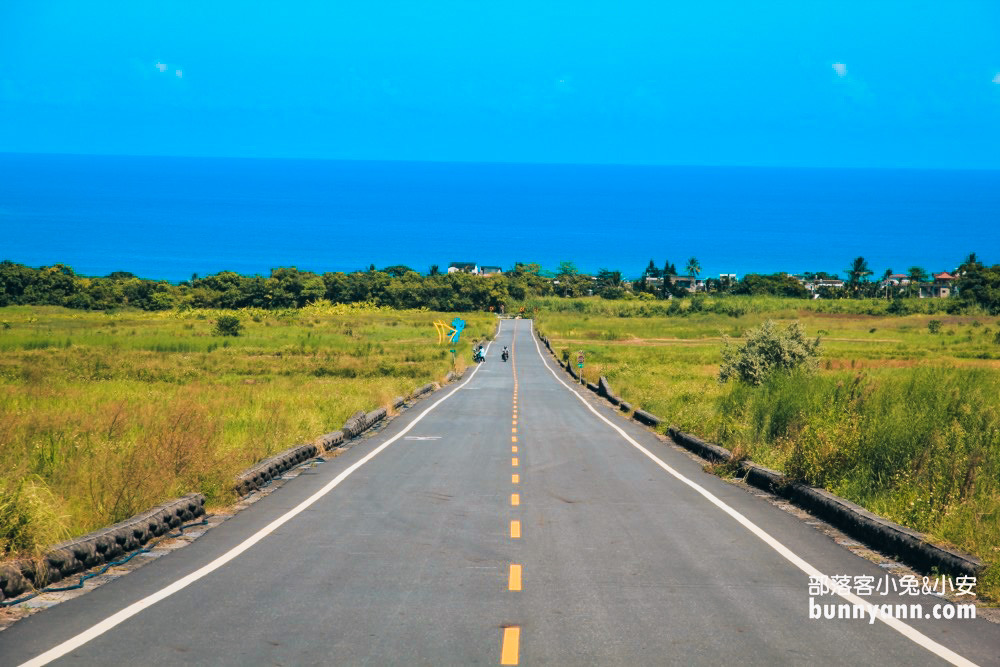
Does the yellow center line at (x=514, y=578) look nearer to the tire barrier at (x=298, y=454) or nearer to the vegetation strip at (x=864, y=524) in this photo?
the vegetation strip at (x=864, y=524)

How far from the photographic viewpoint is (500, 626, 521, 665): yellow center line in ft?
24.2

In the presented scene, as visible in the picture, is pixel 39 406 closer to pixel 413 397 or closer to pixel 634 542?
pixel 413 397

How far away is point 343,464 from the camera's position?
19625 millimetres

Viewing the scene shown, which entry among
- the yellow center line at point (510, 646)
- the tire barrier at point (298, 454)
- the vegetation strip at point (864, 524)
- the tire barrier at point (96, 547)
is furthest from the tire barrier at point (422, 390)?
the yellow center line at point (510, 646)

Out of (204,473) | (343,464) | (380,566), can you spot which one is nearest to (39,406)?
(343,464)

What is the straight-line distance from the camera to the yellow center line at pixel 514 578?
9578mm

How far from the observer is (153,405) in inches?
1026

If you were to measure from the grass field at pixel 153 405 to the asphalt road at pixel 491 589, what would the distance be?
48.2 inches

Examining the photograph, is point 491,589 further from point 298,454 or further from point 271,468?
point 298,454

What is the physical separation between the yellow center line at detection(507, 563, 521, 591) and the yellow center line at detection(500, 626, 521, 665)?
1.36m

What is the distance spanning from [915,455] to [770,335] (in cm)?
2979

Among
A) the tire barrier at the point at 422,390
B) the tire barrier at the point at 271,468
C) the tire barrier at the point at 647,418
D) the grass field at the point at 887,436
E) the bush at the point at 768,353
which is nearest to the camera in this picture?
the grass field at the point at 887,436

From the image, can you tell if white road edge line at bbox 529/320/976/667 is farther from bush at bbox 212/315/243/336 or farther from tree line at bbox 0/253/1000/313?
tree line at bbox 0/253/1000/313

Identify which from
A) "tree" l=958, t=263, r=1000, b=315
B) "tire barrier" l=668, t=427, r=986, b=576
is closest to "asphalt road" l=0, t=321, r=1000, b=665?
"tire barrier" l=668, t=427, r=986, b=576
